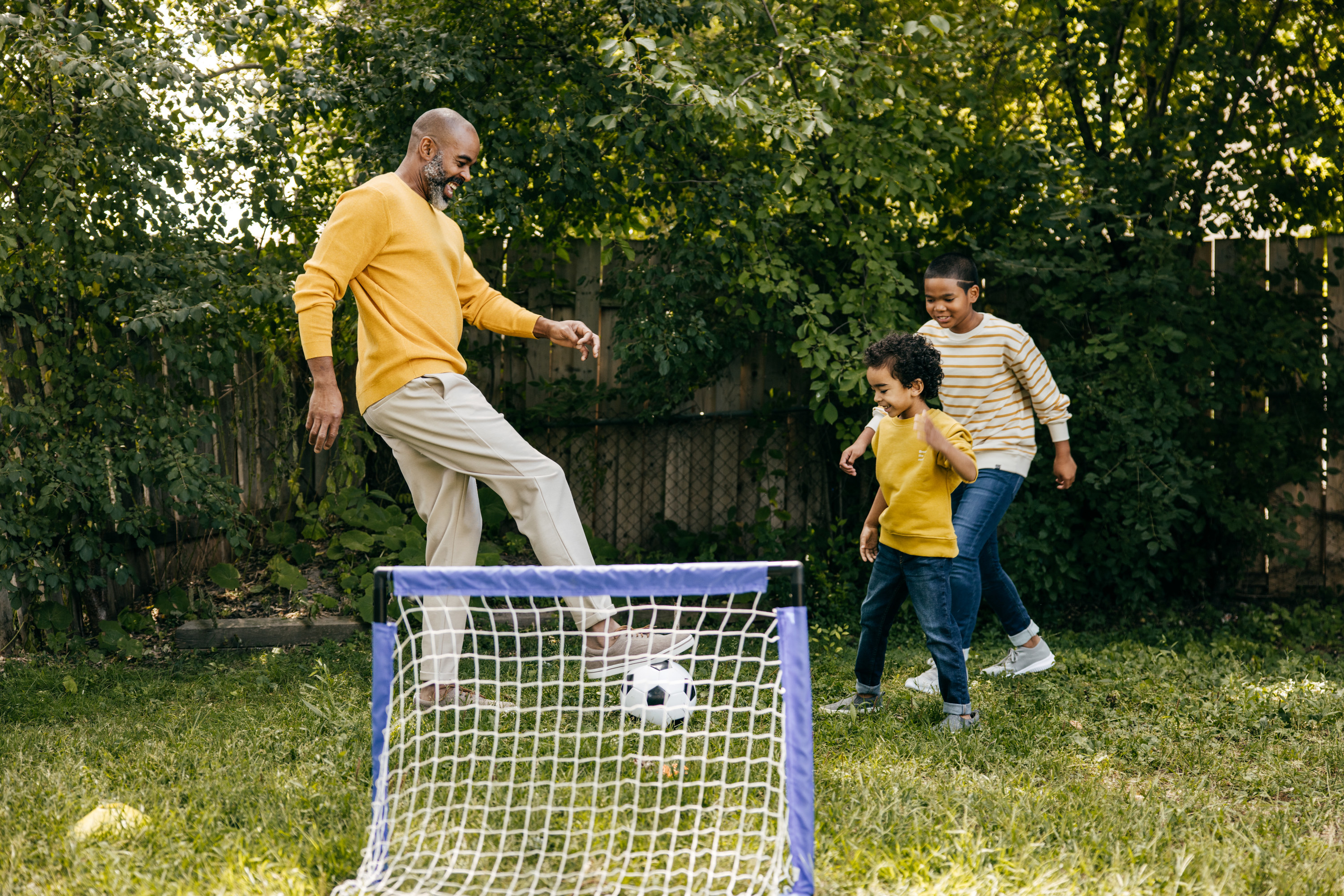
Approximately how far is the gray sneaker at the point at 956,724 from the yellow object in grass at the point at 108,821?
2530 mm

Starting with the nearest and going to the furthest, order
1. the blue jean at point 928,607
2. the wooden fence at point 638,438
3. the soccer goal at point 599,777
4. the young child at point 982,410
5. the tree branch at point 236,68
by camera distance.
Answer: the soccer goal at point 599,777 → the blue jean at point 928,607 → the young child at point 982,410 → the tree branch at point 236,68 → the wooden fence at point 638,438

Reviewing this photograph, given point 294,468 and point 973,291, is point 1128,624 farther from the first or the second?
point 294,468

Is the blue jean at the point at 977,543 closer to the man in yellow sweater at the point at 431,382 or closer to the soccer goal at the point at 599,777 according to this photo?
the soccer goal at the point at 599,777

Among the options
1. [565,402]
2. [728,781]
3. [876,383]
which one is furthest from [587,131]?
[728,781]

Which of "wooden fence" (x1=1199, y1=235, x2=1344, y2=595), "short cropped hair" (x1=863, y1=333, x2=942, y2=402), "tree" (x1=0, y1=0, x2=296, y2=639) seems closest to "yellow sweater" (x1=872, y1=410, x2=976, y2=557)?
"short cropped hair" (x1=863, y1=333, x2=942, y2=402)

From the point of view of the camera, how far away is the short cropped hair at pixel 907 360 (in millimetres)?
3756

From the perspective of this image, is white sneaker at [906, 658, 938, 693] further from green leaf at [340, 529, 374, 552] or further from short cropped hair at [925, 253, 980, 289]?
green leaf at [340, 529, 374, 552]

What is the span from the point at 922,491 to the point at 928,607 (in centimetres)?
41

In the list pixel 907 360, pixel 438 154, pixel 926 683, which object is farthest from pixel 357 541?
pixel 907 360

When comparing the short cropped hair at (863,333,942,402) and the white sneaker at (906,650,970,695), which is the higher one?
the short cropped hair at (863,333,942,402)

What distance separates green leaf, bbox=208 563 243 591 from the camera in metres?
5.79

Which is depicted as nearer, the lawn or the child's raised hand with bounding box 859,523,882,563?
the lawn

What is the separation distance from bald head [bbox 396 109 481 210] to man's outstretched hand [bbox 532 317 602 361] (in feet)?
2.06

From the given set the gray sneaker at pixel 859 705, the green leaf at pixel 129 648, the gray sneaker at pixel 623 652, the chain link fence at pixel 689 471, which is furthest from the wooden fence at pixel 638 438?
the gray sneaker at pixel 623 652
